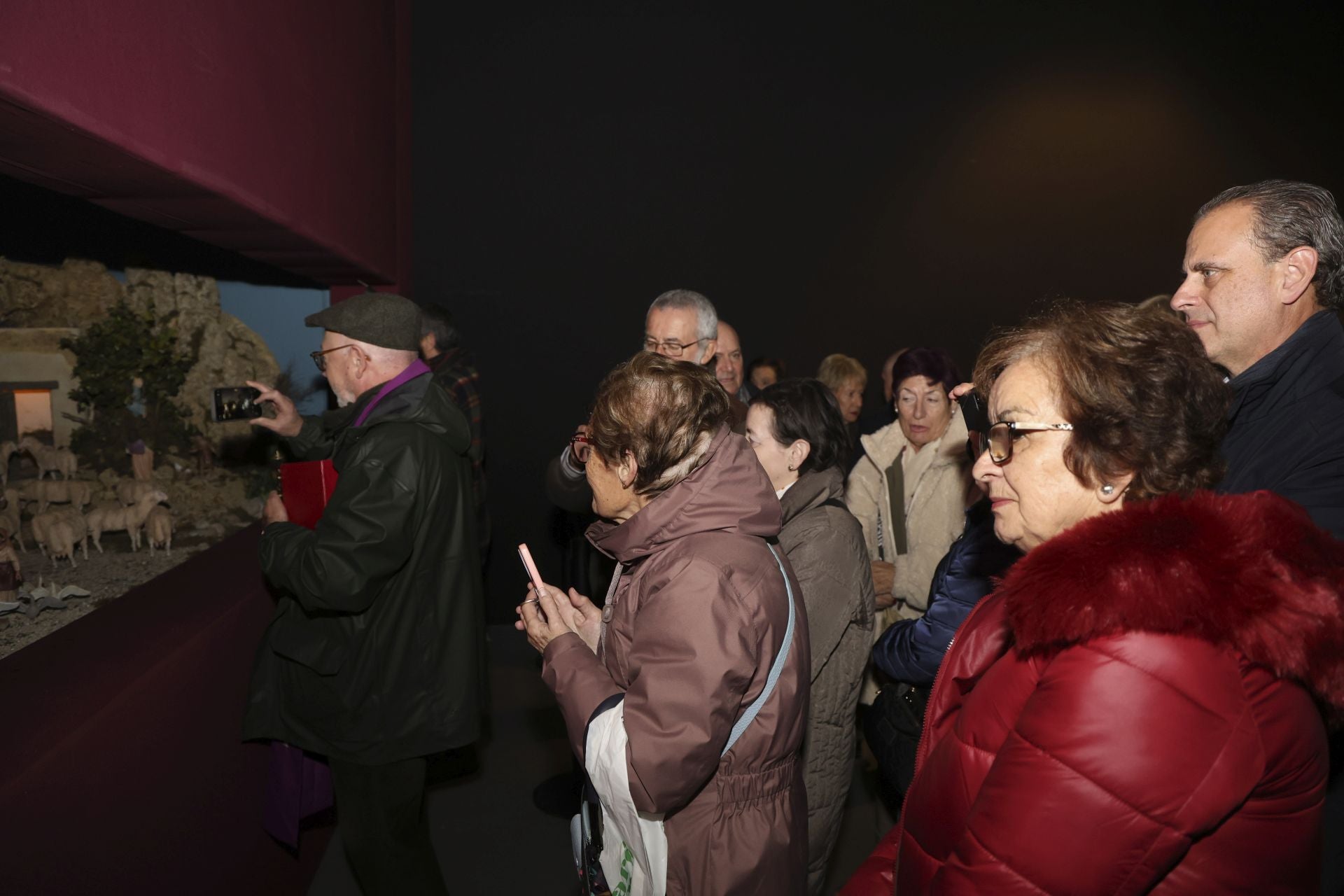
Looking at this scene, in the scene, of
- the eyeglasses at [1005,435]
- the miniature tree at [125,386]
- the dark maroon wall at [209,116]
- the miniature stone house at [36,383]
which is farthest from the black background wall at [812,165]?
the eyeglasses at [1005,435]

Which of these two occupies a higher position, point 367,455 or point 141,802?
point 367,455

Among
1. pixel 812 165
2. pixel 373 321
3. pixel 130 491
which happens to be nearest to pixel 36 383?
pixel 130 491

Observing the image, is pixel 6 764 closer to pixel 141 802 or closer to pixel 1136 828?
pixel 141 802

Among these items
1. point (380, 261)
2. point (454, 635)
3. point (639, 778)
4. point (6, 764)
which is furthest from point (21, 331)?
point (380, 261)

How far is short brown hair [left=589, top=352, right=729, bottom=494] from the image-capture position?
1543mm

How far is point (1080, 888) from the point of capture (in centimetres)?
86

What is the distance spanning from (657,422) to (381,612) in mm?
1120

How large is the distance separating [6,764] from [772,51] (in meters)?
5.35

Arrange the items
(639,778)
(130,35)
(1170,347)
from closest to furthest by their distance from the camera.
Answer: (1170,347), (639,778), (130,35)

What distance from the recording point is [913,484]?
10.1 feet

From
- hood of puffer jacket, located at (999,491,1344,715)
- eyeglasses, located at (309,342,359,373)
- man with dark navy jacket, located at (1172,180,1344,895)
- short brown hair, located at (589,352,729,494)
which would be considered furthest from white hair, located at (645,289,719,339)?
hood of puffer jacket, located at (999,491,1344,715)

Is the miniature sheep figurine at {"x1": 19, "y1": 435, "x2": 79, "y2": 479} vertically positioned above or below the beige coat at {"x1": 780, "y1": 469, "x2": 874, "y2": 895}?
above

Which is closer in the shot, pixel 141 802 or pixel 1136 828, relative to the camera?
pixel 1136 828

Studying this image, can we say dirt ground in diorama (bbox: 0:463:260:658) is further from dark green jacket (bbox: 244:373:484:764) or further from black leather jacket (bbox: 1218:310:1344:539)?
black leather jacket (bbox: 1218:310:1344:539)
